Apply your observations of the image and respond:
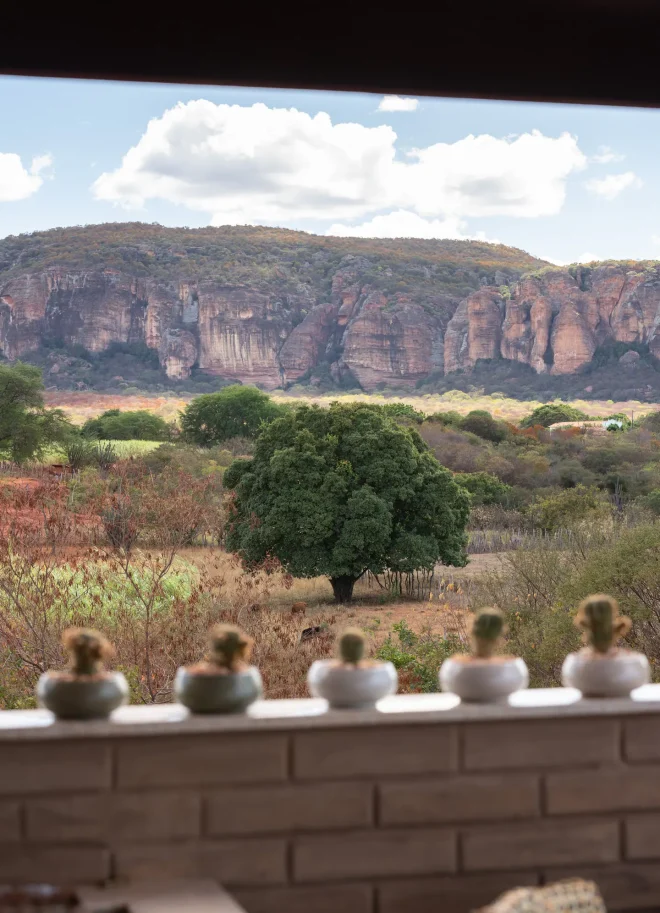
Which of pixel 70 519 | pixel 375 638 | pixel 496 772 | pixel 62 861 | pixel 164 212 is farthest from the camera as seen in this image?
pixel 164 212

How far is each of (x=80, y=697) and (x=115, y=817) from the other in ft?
0.56

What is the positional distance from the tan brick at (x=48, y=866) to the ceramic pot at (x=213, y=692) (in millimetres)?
247

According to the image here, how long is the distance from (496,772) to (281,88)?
1125 mm

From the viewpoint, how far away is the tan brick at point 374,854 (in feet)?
4.90

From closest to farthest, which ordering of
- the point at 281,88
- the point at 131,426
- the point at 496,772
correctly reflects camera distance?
the point at 496,772 → the point at 281,88 → the point at 131,426

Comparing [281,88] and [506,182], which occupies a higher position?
[506,182]

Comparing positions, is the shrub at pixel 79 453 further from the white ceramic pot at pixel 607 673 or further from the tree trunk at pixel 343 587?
the white ceramic pot at pixel 607 673

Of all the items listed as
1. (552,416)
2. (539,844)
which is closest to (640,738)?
(539,844)

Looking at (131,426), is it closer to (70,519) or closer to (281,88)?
(70,519)

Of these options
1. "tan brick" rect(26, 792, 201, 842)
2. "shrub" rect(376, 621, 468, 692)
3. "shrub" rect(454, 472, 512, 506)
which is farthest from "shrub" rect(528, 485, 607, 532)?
"tan brick" rect(26, 792, 201, 842)

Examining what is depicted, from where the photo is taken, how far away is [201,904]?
132 centimetres

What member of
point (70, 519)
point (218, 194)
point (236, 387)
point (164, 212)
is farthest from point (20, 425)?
point (218, 194)

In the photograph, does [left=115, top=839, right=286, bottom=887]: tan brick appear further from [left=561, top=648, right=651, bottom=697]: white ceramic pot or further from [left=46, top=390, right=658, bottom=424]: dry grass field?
[left=46, top=390, right=658, bottom=424]: dry grass field

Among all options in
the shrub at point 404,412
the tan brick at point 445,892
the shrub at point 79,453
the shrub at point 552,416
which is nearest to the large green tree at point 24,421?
the shrub at point 79,453
